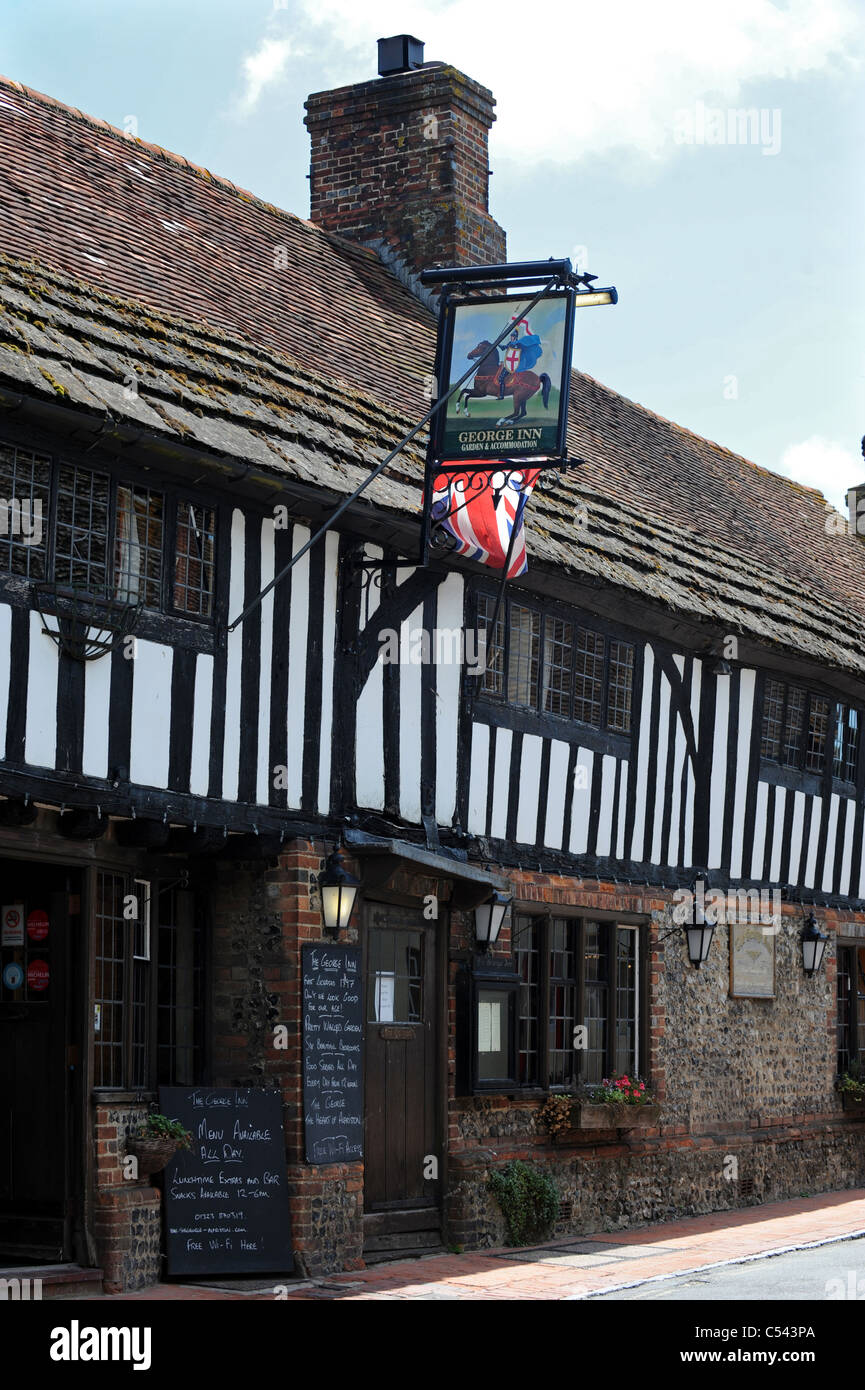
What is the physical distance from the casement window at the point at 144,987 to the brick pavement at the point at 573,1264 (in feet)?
4.40

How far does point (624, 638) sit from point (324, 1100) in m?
5.18

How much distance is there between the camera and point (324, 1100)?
1183 centimetres

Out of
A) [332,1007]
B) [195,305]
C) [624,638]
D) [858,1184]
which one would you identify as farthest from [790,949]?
[195,305]

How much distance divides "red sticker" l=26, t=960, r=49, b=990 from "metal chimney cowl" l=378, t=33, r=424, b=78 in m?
11.6

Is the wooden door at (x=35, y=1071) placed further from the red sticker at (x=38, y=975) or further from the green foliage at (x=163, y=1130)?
the green foliage at (x=163, y=1130)

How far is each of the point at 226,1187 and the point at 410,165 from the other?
37.3 ft

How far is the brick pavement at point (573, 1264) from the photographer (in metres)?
10.8

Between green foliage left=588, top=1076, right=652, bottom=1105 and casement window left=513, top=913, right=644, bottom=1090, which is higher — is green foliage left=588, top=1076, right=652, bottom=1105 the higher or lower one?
the lower one

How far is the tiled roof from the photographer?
1128cm

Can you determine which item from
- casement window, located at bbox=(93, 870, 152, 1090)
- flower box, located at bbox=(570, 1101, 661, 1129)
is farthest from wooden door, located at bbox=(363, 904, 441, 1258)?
casement window, located at bbox=(93, 870, 152, 1090)

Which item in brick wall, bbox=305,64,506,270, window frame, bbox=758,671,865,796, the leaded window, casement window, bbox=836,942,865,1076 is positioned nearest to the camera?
the leaded window

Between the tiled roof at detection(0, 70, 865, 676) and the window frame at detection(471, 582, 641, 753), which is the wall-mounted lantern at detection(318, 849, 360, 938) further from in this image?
the tiled roof at detection(0, 70, 865, 676)

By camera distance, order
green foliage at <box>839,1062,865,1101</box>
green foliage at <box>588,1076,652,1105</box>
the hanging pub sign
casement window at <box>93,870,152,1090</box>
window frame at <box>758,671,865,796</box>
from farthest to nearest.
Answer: green foliage at <box>839,1062,865,1101</box>, window frame at <box>758,671,865,796</box>, green foliage at <box>588,1076,652,1105</box>, the hanging pub sign, casement window at <box>93,870,152,1090</box>

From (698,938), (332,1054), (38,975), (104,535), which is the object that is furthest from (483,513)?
(698,938)
